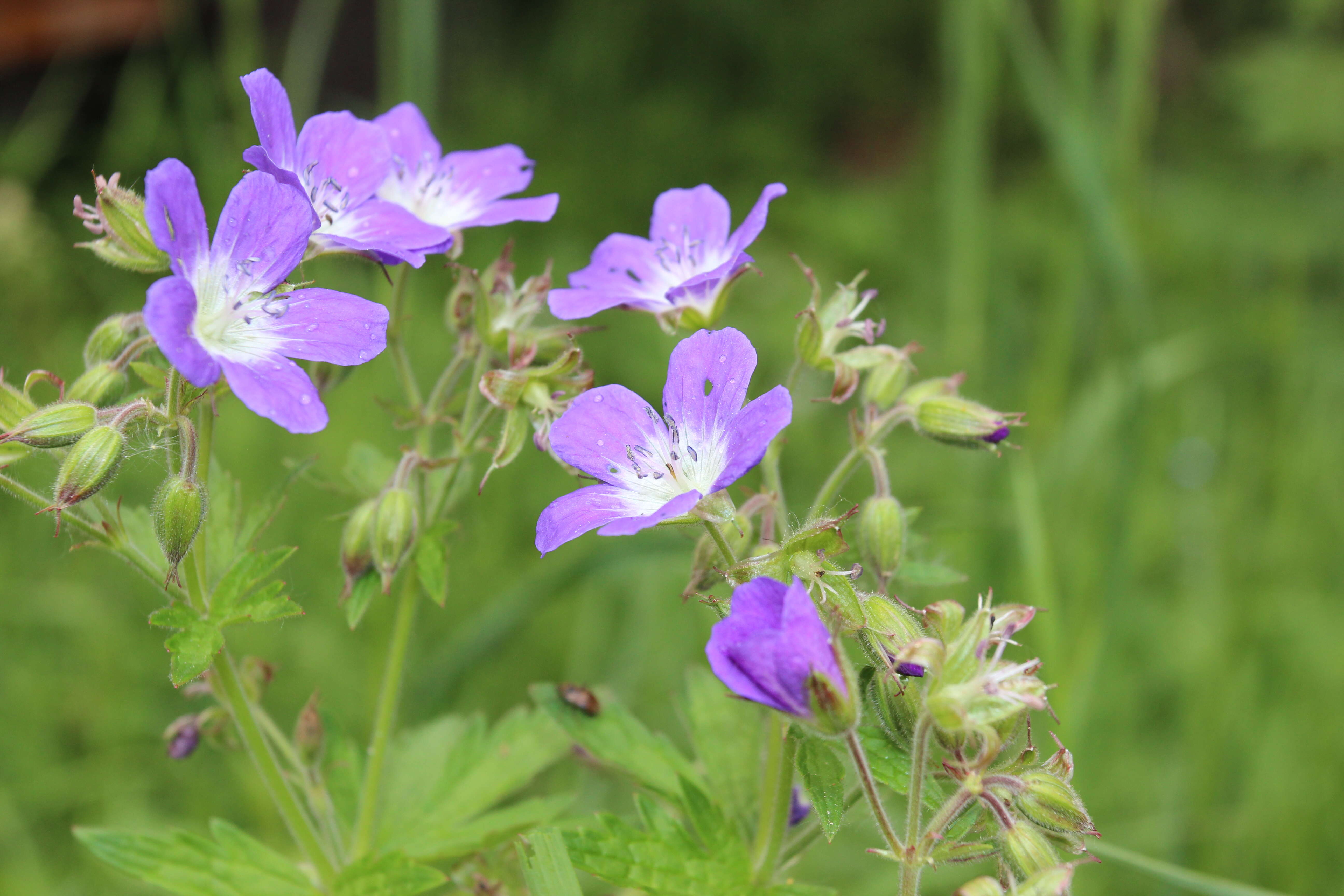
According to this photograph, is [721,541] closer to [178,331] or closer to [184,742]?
[178,331]

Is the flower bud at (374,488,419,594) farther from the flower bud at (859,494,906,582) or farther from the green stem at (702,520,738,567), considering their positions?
the flower bud at (859,494,906,582)

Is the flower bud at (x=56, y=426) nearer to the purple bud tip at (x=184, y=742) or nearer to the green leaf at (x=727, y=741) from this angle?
the purple bud tip at (x=184, y=742)

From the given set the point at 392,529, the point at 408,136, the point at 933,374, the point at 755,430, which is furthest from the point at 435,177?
the point at 933,374

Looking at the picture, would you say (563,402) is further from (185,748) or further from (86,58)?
(86,58)

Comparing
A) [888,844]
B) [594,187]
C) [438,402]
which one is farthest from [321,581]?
[594,187]

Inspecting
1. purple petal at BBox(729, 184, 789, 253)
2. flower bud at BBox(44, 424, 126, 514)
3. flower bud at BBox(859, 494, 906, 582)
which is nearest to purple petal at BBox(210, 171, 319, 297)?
flower bud at BBox(44, 424, 126, 514)

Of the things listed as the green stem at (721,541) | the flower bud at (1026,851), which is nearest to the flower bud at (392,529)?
the green stem at (721,541)
